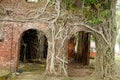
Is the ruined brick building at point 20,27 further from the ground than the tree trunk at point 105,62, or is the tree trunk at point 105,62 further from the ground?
the ruined brick building at point 20,27

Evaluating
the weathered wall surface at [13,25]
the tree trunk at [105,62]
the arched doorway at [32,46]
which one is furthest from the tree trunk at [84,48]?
the weathered wall surface at [13,25]

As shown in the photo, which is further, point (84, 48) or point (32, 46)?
point (32, 46)

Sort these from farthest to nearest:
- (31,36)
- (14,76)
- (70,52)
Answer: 1. (70,52)
2. (31,36)
3. (14,76)

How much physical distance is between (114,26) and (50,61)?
3620 millimetres

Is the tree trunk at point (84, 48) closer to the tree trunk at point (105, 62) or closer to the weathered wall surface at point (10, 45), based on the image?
the tree trunk at point (105, 62)

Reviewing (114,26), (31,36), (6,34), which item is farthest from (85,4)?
(31,36)

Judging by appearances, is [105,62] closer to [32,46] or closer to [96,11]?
[96,11]

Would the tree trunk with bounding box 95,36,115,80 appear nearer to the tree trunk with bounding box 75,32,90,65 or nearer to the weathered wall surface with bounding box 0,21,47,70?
the weathered wall surface with bounding box 0,21,47,70

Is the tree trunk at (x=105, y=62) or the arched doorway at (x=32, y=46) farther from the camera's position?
the arched doorway at (x=32, y=46)

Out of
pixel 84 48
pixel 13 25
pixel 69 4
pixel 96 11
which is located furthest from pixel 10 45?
pixel 84 48

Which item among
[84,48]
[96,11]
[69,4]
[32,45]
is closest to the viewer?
[69,4]

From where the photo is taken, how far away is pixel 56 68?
1070 centimetres

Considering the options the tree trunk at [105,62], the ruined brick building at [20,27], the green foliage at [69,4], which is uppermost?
the green foliage at [69,4]

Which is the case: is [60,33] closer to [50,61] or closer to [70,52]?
[50,61]
